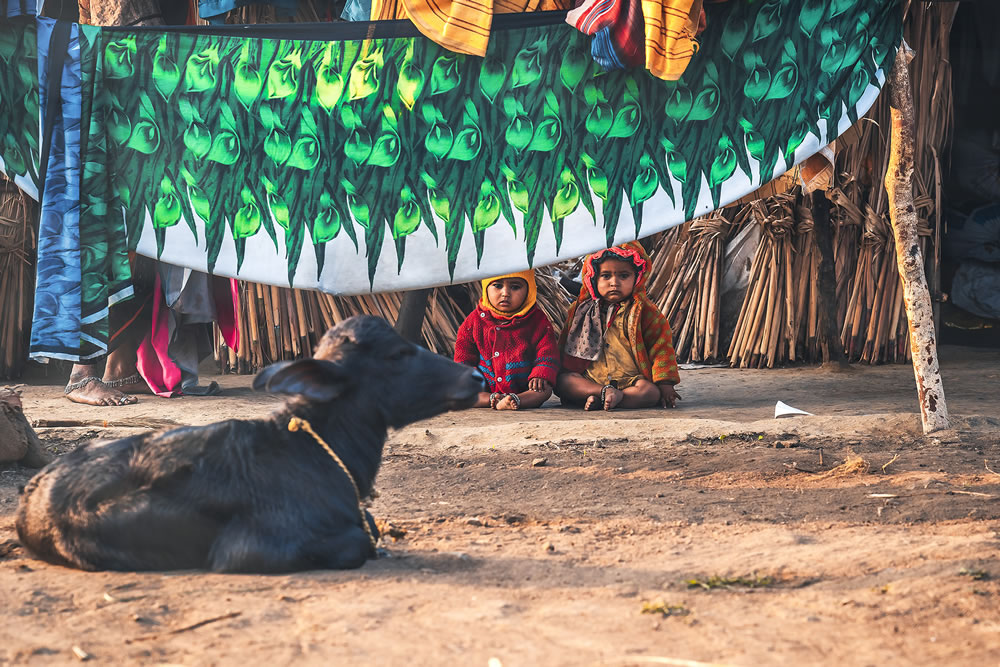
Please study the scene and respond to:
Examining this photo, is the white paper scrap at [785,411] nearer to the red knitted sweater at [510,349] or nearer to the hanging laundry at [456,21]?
the red knitted sweater at [510,349]

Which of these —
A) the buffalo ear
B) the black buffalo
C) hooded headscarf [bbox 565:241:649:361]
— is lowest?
the black buffalo

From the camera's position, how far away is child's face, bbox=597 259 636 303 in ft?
19.5

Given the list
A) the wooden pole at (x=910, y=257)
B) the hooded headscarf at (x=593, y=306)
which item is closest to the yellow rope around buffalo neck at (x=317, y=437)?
the wooden pole at (x=910, y=257)

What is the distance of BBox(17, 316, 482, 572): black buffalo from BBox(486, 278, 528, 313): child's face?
305 centimetres

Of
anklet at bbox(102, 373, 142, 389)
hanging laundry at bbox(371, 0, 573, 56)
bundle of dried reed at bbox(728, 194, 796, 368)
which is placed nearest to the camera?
hanging laundry at bbox(371, 0, 573, 56)

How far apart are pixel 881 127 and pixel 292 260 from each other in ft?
13.3

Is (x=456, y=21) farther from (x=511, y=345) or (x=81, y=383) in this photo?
(x=81, y=383)

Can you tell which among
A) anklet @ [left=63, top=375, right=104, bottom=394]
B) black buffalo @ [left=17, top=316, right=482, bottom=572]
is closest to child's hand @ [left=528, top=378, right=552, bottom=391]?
anklet @ [left=63, top=375, right=104, bottom=394]

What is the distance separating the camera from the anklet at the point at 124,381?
6.14 m

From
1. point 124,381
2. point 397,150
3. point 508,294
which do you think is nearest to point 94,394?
point 124,381

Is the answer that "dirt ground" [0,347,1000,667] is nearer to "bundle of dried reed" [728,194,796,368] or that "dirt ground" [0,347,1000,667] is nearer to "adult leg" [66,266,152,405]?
"adult leg" [66,266,152,405]

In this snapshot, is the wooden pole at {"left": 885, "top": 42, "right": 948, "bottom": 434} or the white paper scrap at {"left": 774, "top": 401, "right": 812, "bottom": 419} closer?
the wooden pole at {"left": 885, "top": 42, "right": 948, "bottom": 434}

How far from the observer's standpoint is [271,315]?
702cm

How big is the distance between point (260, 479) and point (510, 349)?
11.0 feet
